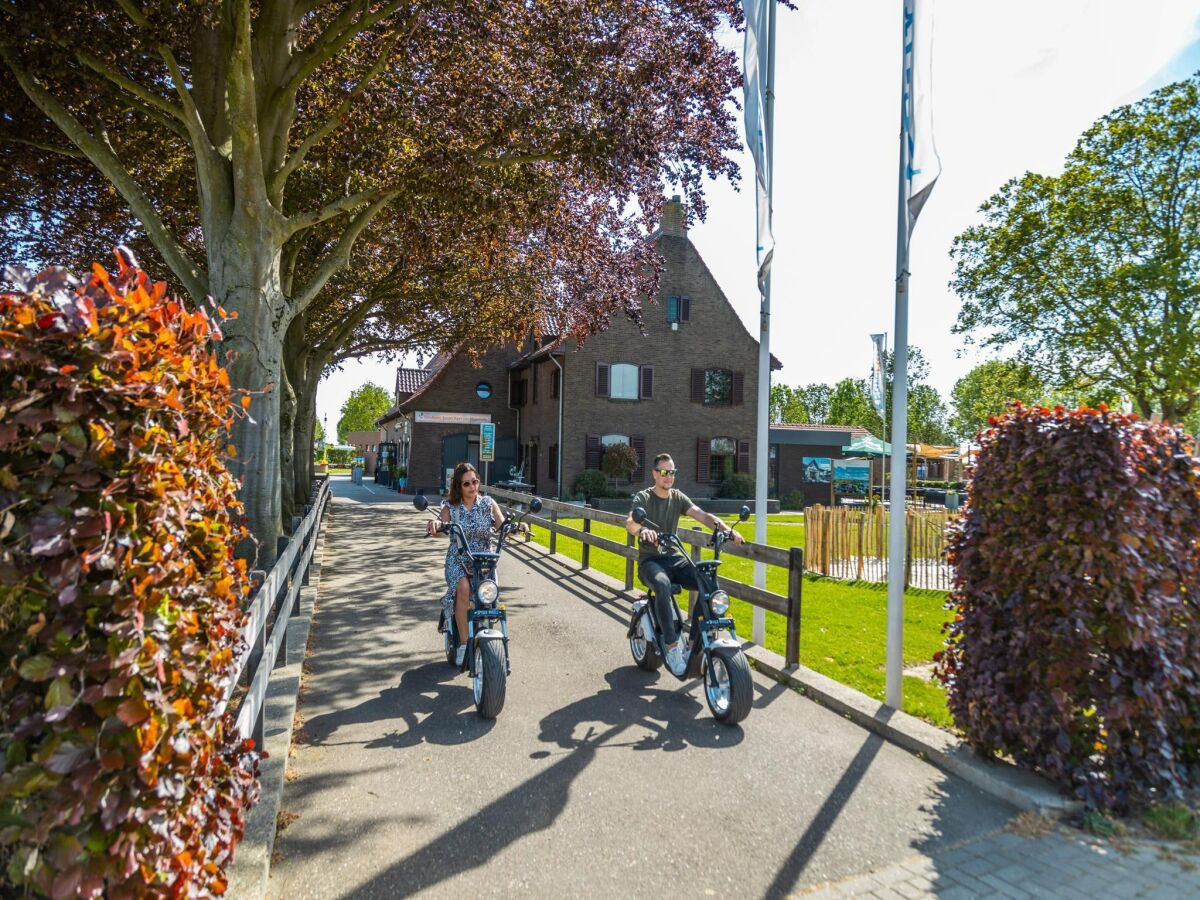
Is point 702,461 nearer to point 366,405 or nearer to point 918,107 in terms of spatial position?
point 918,107

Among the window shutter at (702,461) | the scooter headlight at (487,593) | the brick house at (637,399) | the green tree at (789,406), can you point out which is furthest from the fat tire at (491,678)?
the green tree at (789,406)

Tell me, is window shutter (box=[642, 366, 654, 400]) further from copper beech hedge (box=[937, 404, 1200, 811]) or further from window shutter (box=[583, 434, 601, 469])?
copper beech hedge (box=[937, 404, 1200, 811])

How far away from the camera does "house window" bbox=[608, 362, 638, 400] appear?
31.1 metres

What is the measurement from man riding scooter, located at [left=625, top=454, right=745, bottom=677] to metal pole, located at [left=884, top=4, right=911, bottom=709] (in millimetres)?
1301

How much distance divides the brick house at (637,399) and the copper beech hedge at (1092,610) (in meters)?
25.3

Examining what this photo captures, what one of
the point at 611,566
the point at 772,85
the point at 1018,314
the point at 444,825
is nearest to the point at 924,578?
the point at 611,566

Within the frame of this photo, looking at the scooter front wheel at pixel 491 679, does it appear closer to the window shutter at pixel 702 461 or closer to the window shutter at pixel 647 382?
the window shutter at pixel 647 382

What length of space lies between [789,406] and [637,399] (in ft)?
226

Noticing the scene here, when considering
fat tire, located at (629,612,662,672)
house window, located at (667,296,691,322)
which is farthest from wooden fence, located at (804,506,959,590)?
house window, located at (667,296,691,322)

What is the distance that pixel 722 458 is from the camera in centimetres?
3306

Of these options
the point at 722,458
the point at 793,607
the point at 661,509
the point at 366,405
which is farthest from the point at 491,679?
the point at 366,405

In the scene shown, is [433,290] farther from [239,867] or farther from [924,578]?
[239,867]

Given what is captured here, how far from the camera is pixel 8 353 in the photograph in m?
1.66

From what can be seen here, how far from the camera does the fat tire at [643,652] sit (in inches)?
253
